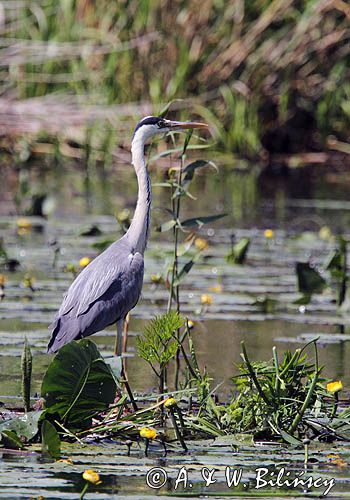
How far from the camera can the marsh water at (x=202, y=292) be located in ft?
13.8

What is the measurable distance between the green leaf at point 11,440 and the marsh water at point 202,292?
3.7 inches

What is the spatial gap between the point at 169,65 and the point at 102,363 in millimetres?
10677

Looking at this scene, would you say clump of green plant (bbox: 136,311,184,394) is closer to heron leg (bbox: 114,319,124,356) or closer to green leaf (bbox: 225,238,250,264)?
heron leg (bbox: 114,319,124,356)

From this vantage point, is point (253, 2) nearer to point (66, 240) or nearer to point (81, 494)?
point (66, 240)

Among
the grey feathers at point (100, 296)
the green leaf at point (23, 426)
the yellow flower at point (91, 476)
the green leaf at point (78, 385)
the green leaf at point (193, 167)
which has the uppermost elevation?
the green leaf at point (193, 167)

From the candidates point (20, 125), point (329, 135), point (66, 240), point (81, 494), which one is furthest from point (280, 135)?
point (81, 494)

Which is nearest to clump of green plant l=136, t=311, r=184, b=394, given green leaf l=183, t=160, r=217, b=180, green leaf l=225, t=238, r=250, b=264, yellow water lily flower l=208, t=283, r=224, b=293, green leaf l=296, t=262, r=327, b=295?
green leaf l=183, t=160, r=217, b=180

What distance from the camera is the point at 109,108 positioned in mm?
14453

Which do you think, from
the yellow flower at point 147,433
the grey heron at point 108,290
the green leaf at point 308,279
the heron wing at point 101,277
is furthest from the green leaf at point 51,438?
the green leaf at point 308,279

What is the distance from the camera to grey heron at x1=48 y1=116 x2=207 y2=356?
525 centimetres

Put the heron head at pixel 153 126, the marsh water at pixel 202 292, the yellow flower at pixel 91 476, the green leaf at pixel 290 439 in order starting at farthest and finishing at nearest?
the heron head at pixel 153 126 < the green leaf at pixel 290 439 < the marsh water at pixel 202 292 < the yellow flower at pixel 91 476

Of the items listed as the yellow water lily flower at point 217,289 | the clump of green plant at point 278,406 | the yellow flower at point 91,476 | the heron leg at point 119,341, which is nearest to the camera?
the yellow flower at point 91,476

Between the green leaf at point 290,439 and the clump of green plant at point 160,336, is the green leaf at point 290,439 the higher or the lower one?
the lower one

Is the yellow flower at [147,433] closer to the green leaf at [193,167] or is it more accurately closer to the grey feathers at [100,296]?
the grey feathers at [100,296]
